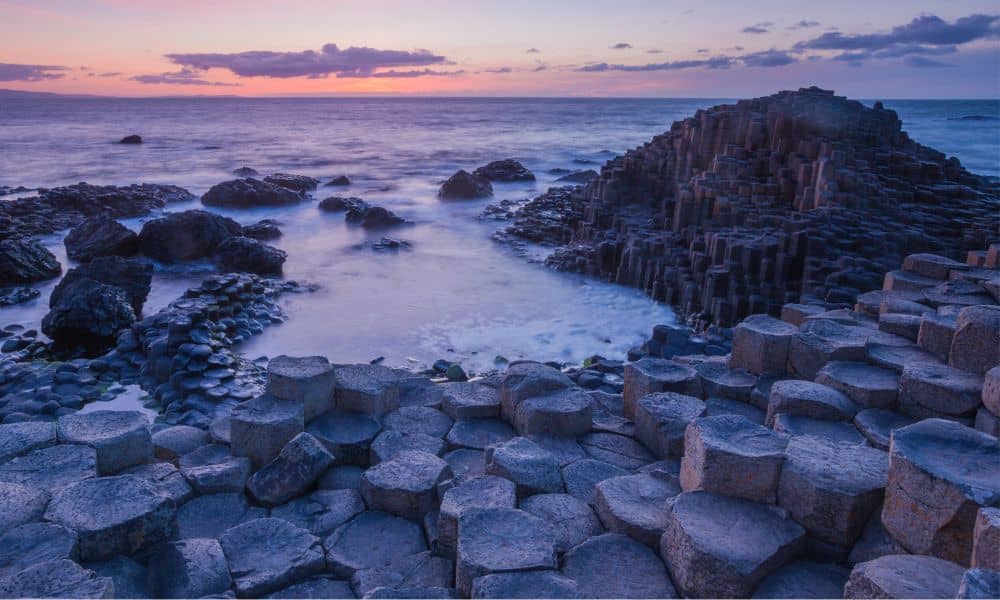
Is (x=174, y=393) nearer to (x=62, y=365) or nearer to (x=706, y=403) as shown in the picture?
(x=62, y=365)

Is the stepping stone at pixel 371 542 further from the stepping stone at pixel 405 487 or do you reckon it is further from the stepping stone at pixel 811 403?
the stepping stone at pixel 811 403

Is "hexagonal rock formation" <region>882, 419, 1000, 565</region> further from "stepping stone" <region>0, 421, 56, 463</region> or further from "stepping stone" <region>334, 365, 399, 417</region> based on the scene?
"stepping stone" <region>0, 421, 56, 463</region>

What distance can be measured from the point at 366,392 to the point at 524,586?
6.93 ft

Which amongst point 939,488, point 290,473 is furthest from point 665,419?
point 290,473

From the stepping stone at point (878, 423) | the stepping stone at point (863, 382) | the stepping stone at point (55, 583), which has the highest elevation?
the stepping stone at point (863, 382)

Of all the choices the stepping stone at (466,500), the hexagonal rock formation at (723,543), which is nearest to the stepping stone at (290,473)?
the stepping stone at (466,500)

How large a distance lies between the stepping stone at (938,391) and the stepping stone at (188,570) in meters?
3.54

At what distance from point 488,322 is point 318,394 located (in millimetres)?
5230

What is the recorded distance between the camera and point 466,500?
3.03m

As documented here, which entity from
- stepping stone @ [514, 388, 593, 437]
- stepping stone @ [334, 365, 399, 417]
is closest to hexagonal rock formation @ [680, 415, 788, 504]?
stepping stone @ [514, 388, 593, 437]

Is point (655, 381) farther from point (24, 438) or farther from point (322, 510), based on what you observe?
point (24, 438)

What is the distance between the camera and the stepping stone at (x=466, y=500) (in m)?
2.92

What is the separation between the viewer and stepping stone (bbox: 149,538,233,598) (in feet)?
8.70

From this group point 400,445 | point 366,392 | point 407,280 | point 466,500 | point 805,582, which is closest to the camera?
point 805,582
